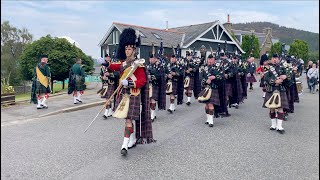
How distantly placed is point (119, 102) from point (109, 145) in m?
0.95

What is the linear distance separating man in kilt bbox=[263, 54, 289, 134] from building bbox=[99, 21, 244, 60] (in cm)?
1644

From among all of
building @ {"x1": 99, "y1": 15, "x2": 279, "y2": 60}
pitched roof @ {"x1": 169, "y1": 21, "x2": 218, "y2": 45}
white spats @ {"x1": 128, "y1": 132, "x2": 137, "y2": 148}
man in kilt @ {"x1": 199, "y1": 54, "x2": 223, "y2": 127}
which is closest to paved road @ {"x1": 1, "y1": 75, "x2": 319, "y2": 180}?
white spats @ {"x1": 128, "y1": 132, "x2": 137, "y2": 148}

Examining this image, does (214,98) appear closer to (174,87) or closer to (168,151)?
(174,87)

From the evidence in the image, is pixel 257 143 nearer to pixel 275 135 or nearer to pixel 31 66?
pixel 275 135

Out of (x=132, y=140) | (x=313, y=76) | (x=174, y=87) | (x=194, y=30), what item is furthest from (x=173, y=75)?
(x=194, y=30)

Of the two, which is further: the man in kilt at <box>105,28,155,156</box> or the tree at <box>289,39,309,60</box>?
the tree at <box>289,39,309,60</box>

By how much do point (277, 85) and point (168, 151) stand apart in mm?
3393

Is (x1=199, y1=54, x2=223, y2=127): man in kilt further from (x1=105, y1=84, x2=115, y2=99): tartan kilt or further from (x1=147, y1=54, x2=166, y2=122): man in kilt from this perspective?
(x1=105, y1=84, x2=115, y2=99): tartan kilt

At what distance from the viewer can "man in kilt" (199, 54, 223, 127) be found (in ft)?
27.3

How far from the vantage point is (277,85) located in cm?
775

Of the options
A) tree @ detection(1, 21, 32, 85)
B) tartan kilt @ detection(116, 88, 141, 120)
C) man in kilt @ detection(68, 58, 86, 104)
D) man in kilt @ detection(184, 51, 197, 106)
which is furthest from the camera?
tree @ detection(1, 21, 32, 85)

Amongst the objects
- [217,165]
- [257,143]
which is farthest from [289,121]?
[217,165]

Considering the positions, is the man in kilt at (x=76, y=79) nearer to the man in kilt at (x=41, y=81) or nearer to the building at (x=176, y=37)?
the man in kilt at (x=41, y=81)

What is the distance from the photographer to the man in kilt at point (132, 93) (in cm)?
580
